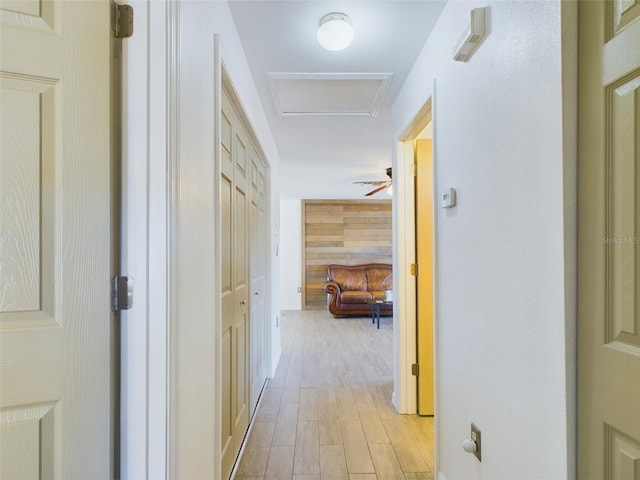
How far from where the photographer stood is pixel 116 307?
2.83 feet

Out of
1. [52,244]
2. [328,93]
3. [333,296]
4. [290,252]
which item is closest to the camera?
[52,244]

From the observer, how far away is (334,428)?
7.11 feet

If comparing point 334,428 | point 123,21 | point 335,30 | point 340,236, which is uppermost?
point 335,30

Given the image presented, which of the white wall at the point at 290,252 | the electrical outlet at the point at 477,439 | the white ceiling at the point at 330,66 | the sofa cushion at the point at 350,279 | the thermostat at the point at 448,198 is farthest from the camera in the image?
the white wall at the point at 290,252

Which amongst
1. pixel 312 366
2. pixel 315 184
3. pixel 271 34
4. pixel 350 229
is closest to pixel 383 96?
pixel 271 34

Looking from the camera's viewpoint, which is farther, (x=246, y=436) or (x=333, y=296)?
(x=333, y=296)

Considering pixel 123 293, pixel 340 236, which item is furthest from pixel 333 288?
pixel 123 293

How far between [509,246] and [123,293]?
1180 mm

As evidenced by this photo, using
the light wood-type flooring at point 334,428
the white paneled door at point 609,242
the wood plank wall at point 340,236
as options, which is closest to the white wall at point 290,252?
the wood plank wall at point 340,236

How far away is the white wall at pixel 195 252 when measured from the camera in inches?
36.6

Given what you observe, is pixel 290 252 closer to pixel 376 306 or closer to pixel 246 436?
pixel 376 306

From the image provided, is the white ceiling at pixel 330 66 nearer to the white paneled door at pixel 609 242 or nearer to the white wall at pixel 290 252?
the white paneled door at pixel 609 242

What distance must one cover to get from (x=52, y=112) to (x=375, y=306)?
5.42m

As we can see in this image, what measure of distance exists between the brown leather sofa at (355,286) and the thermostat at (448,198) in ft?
14.7
